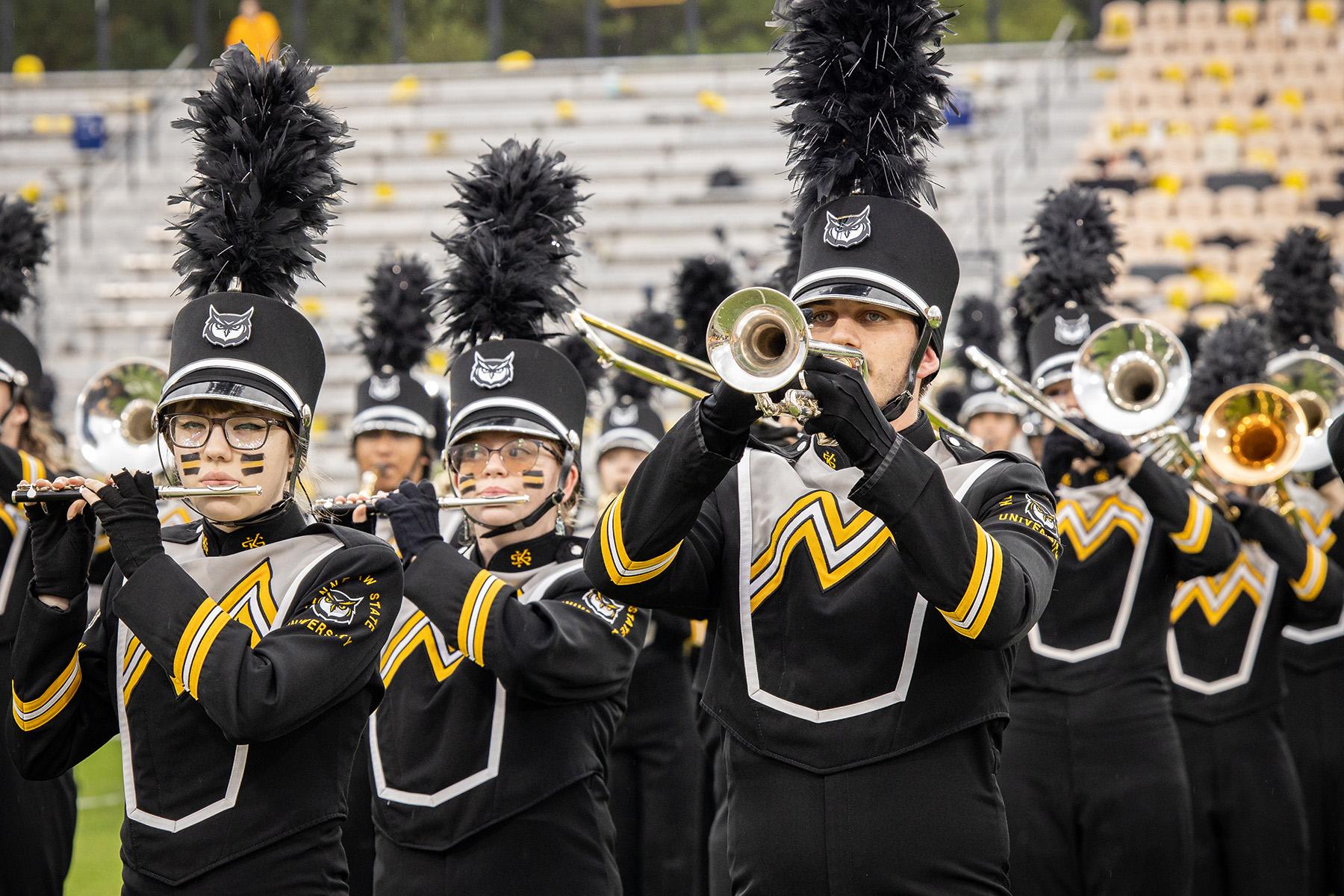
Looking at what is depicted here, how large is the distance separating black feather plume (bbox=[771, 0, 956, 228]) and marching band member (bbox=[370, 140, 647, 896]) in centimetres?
117

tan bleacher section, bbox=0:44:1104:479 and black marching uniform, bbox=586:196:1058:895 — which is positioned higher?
tan bleacher section, bbox=0:44:1104:479

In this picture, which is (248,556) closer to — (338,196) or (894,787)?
(338,196)

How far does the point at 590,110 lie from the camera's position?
18781 millimetres

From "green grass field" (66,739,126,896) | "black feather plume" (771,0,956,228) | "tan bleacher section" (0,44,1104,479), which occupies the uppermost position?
"tan bleacher section" (0,44,1104,479)

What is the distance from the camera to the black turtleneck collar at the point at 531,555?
14.0 ft

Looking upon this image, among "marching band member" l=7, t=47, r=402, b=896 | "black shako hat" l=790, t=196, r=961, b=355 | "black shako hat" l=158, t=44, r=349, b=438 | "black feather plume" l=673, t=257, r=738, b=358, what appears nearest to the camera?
"black shako hat" l=790, t=196, r=961, b=355

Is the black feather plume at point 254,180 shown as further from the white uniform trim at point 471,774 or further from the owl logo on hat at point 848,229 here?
the owl logo on hat at point 848,229

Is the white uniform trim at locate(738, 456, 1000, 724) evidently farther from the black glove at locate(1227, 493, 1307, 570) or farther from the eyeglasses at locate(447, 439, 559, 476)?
the black glove at locate(1227, 493, 1307, 570)

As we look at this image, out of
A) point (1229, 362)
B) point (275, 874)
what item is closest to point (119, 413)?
point (275, 874)

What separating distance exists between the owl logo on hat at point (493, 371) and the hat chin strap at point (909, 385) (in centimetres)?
155

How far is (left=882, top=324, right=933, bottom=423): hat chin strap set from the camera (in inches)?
122

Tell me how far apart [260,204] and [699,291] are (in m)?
3.46

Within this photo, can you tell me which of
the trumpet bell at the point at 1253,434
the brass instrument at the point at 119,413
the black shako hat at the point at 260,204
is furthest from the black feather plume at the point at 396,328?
the trumpet bell at the point at 1253,434

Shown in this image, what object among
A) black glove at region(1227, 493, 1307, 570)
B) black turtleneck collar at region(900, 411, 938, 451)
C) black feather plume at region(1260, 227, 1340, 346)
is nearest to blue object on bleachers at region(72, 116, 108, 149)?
black feather plume at region(1260, 227, 1340, 346)
